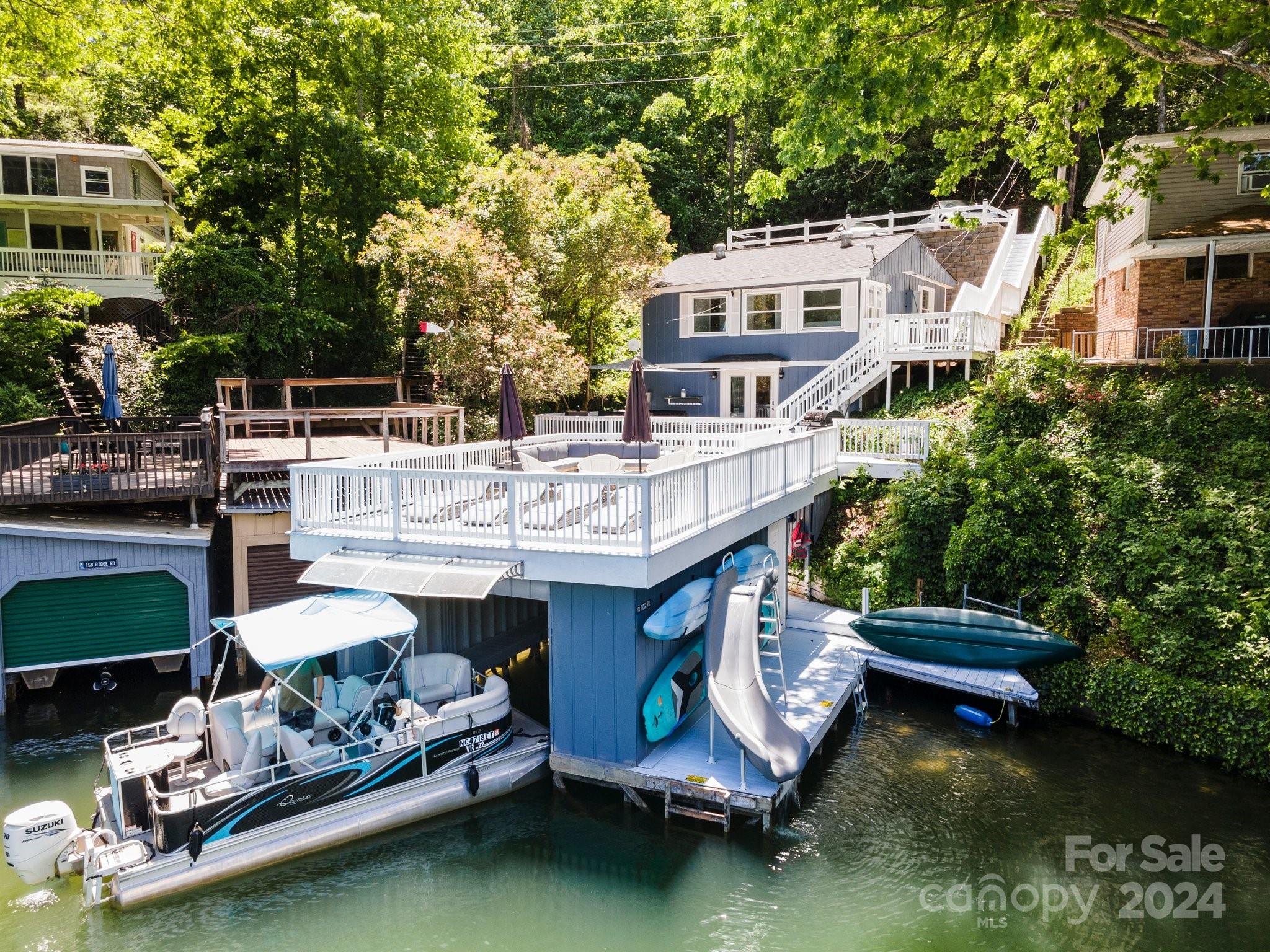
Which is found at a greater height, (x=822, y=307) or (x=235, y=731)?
(x=822, y=307)

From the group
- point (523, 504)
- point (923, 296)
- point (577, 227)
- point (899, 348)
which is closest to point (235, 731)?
point (523, 504)

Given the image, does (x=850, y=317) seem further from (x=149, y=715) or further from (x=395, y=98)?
(x=149, y=715)

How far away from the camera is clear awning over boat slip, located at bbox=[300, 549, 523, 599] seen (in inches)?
411

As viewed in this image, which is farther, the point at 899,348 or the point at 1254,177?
the point at 899,348

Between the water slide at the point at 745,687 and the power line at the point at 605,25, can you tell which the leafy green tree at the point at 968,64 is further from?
the power line at the point at 605,25

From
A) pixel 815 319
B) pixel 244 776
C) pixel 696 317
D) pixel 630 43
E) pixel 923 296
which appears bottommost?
pixel 244 776

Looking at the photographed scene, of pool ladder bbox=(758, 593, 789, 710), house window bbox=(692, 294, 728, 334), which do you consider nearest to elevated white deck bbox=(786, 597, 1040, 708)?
pool ladder bbox=(758, 593, 789, 710)

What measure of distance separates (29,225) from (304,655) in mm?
28248

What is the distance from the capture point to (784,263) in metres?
28.0

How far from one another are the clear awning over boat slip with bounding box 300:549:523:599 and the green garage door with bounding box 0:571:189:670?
5.35 meters

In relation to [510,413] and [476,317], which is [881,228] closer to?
[476,317]

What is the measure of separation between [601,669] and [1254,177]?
21.1 metres

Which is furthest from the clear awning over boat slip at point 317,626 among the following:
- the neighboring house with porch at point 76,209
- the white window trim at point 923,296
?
the white window trim at point 923,296

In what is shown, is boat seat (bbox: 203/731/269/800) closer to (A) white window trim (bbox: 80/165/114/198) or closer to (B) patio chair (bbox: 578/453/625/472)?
(B) patio chair (bbox: 578/453/625/472)
